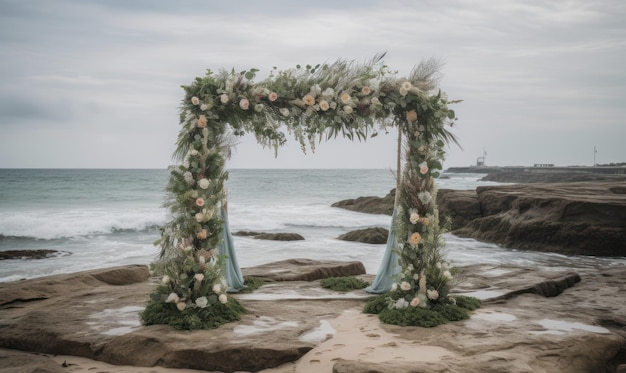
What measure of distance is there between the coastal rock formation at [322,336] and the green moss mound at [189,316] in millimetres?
151

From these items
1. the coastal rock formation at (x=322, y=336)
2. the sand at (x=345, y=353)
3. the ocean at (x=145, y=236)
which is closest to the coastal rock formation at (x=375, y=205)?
the ocean at (x=145, y=236)

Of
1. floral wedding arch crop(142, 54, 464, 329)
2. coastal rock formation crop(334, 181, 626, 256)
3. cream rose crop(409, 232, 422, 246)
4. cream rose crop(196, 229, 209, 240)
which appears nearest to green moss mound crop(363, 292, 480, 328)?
floral wedding arch crop(142, 54, 464, 329)

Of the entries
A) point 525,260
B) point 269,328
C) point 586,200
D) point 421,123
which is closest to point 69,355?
point 269,328

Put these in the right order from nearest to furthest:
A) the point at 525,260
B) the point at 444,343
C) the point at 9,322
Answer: the point at 444,343 < the point at 9,322 < the point at 525,260

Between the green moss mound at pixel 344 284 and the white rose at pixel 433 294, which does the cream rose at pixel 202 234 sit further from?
the white rose at pixel 433 294

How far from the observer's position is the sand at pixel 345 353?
556 cm

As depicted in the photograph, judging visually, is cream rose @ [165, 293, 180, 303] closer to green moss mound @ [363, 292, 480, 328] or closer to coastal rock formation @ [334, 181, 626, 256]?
green moss mound @ [363, 292, 480, 328]

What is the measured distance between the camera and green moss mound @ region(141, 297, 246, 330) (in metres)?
6.67

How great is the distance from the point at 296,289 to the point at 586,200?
10815mm

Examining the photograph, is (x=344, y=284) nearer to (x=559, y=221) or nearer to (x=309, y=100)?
(x=309, y=100)

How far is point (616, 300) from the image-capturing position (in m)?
8.15

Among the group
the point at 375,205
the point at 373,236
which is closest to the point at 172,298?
the point at 373,236

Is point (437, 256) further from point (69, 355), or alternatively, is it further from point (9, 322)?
point (9, 322)

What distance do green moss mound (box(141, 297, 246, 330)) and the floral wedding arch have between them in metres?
0.02
